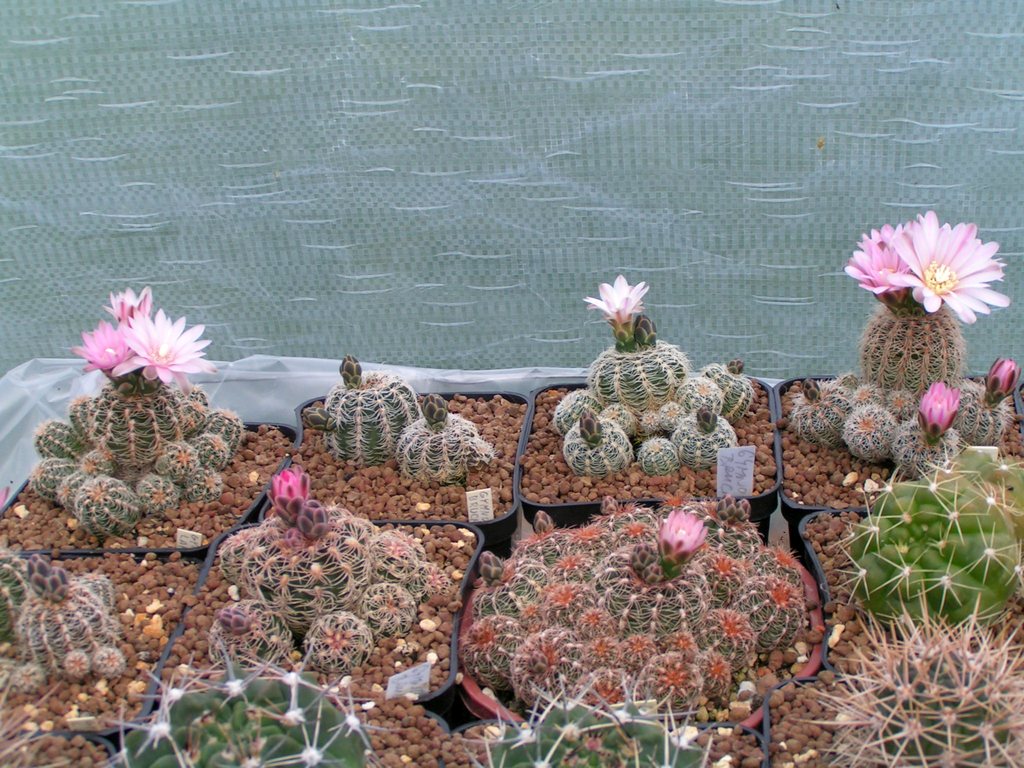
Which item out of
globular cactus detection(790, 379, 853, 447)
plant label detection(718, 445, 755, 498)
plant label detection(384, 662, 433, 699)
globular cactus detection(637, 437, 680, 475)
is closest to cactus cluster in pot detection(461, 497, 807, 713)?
plant label detection(384, 662, 433, 699)

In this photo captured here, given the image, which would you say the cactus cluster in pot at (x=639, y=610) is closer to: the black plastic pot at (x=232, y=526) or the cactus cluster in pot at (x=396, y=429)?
the cactus cluster in pot at (x=396, y=429)

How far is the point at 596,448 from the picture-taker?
273cm

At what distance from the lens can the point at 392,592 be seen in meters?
2.24

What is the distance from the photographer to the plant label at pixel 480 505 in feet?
8.60

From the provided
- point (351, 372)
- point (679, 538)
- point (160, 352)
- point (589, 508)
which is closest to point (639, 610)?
point (679, 538)

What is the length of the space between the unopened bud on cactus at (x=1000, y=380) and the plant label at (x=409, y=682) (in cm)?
160

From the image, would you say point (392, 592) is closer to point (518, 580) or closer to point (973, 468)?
point (518, 580)

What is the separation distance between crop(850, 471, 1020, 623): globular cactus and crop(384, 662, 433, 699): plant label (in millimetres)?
902

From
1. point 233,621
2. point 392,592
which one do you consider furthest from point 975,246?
point 233,621

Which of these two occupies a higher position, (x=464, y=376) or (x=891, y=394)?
(x=891, y=394)

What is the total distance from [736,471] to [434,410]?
82cm

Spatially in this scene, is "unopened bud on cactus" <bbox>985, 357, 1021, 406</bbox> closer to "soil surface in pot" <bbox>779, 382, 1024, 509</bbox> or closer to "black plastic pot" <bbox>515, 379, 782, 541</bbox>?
"soil surface in pot" <bbox>779, 382, 1024, 509</bbox>

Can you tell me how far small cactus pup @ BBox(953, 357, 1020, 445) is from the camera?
2566mm

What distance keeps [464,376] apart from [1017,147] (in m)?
1.90
